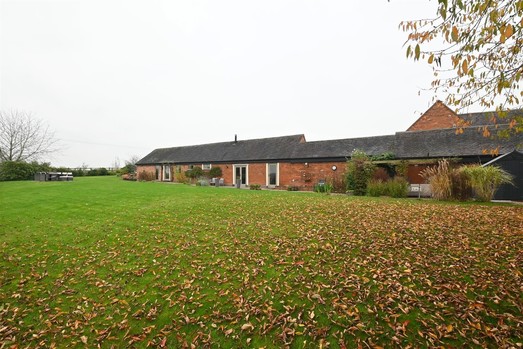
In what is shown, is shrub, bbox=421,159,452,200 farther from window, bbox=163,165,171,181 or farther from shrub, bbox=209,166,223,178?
window, bbox=163,165,171,181

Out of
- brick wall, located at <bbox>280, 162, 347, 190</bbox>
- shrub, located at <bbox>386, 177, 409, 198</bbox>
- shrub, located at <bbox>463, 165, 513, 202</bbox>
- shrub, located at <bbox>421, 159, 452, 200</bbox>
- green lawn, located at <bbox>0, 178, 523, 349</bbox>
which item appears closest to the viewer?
green lawn, located at <bbox>0, 178, 523, 349</bbox>

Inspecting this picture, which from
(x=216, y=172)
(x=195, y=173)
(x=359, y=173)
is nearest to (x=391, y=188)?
(x=359, y=173)

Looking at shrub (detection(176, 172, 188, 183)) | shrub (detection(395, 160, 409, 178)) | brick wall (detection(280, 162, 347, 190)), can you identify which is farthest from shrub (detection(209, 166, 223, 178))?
shrub (detection(395, 160, 409, 178))

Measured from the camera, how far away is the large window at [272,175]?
23.6 meters

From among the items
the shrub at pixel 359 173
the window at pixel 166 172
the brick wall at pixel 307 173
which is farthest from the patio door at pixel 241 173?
the shrub at pixel 359 173

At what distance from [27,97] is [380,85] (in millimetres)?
48134

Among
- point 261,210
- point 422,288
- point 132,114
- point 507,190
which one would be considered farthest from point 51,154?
point 507,190

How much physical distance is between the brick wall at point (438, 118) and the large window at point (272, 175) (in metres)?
15.8

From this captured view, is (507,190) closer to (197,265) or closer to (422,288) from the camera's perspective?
(422,288)

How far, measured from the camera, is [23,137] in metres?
34.1

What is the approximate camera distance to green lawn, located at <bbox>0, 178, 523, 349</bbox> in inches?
123

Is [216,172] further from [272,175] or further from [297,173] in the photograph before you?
[297,173]

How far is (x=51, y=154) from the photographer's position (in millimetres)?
36281

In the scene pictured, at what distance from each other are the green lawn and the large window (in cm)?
1610
